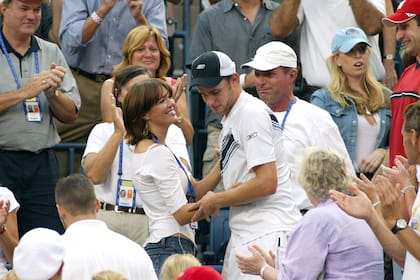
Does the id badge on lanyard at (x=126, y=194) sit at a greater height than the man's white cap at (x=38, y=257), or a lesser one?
lesser

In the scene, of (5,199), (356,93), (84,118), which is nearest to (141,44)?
(84,118)

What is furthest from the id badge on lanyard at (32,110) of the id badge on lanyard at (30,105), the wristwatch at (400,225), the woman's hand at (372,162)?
the wristwatch at (400,225)

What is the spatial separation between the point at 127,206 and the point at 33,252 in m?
2.11

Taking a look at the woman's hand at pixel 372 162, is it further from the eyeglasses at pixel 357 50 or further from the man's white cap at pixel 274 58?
the man's white cap at pixel 274 58

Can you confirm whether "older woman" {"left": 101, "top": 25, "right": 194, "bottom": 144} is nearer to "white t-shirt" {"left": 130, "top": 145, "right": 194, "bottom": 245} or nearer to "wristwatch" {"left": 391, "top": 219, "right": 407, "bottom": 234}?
"white t-shirt" {"left": 130, "top": 145, "right": 194, "bottom": 245}

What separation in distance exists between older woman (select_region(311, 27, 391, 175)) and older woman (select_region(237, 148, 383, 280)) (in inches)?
92.7

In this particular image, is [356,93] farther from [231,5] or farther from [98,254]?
[98,254]

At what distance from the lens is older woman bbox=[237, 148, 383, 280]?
6.63 m

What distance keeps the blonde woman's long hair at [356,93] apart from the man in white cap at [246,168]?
5.71 ft

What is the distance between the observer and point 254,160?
286 inches

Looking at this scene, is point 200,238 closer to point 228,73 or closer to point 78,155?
point 78,155

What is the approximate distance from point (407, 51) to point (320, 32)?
68.3 inches

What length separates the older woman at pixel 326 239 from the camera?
21.8 feet

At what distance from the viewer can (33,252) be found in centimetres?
600
